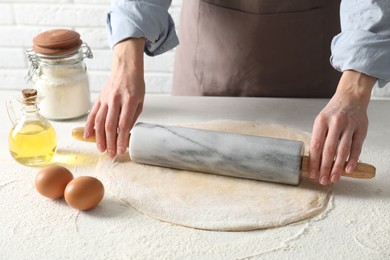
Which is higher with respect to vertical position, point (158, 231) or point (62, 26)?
point (158, 231)

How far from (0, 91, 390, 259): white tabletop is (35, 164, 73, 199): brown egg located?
18mm

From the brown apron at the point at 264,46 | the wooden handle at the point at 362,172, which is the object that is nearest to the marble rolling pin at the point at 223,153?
the wooden handle at the point at 362,172

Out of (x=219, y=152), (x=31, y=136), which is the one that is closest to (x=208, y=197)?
(x=219, y=152)

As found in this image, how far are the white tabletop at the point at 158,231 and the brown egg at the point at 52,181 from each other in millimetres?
18

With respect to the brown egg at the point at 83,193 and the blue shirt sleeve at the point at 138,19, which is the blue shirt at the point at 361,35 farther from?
the brown egg at the point at 83,193

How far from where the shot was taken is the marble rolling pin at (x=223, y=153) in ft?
3.28

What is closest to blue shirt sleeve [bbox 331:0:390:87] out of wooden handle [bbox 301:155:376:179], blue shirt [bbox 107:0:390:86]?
blue shirt [bbox 107:0:390:86]

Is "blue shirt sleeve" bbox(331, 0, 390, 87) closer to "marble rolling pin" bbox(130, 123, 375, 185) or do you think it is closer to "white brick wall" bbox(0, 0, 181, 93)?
"marble rolling pin" bbox(130, 123, 375, 185)

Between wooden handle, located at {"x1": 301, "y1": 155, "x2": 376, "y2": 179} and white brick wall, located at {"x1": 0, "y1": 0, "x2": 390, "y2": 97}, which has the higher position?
wooden handle, located at {"x1": 301, "y1": 155, "x2": 376, "y2": 179}

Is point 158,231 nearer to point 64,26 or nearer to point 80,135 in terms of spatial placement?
point 80,135

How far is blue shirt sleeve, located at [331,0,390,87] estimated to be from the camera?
3.44 feet

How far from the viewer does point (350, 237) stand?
908mm

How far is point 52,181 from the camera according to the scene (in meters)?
0.97

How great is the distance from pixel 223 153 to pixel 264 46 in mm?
426
